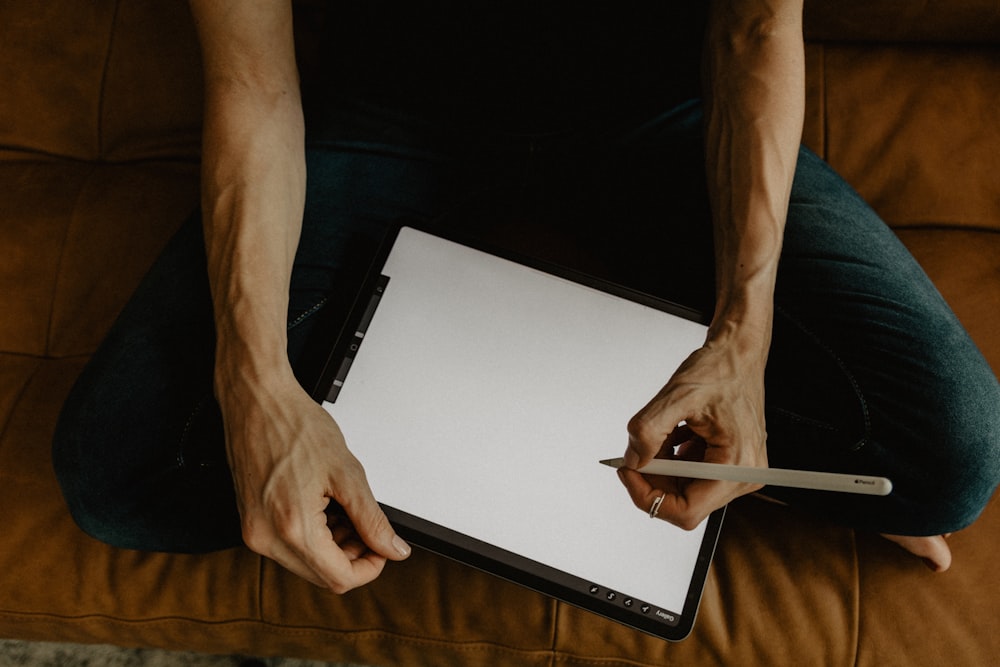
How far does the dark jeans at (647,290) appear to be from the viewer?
687mm

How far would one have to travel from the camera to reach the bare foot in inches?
28.1

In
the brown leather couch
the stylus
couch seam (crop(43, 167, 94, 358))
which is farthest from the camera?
couch seam (crop(43, 167, 94, 358))

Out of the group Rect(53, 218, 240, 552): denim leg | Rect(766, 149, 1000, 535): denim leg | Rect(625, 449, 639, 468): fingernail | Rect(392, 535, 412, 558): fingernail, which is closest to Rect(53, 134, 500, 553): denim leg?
Rect(53, 218, 240, 552): denim leg

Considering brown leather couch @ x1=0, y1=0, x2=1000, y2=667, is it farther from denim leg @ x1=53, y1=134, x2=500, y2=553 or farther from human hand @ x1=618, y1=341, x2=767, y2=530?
human hand @ x1=618, y1=341, x2=767, y2=530

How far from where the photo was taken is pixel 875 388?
2.27 feet

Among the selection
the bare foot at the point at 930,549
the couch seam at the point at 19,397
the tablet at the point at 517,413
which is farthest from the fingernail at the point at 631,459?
the couch seam at the point at 19,397

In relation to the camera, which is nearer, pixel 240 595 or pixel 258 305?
pixel 258 305

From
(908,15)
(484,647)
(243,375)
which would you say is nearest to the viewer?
(243,375)

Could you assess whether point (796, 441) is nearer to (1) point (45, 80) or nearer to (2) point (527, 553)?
(2) point (527, 553)

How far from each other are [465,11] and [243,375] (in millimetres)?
438

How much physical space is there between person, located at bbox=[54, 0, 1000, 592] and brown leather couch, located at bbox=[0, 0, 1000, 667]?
0.23 ft

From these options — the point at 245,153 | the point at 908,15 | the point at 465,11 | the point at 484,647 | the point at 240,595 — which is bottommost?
the point at 240,595

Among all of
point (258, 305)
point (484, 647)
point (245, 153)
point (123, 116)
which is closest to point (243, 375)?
point (258, 305)

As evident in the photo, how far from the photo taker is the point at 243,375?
62cm
